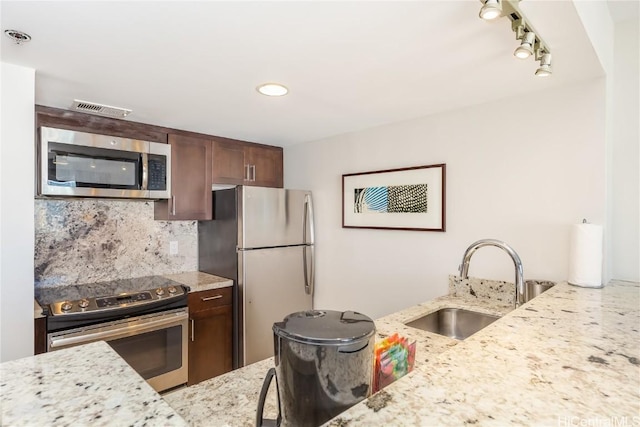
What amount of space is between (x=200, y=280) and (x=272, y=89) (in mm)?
1674

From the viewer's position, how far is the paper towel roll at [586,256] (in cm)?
156

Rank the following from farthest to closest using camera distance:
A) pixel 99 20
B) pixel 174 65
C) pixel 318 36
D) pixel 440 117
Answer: pixel 440 117 → pixel 174 65 → pixel 318 36 → pixel 99 20

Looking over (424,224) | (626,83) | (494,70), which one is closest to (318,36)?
(494,70)

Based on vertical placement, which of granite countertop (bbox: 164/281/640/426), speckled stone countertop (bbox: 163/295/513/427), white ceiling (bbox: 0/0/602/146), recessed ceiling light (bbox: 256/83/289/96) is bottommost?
speckled stone countertop (bbox: 163/295/513/427)

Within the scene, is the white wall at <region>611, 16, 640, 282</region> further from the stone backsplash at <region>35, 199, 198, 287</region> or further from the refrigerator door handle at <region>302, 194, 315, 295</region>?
the stone backsplash at <region>35, 199, 198, 287</region>

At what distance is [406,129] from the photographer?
8.26 feet

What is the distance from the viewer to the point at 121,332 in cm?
211

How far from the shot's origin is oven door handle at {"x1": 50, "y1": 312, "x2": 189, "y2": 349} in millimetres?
1923

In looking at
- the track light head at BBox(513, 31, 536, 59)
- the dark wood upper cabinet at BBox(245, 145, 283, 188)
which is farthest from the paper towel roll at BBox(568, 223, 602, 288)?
the dark wood upper cabinet at BBox(245, 145, 283, 188)

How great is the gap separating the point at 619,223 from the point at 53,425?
2.40 meters

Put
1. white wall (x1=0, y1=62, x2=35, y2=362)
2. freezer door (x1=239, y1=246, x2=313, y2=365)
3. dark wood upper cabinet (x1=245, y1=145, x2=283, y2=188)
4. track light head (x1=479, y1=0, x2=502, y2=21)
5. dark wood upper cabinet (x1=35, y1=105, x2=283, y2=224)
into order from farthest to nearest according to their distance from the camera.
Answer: dark wood upper cabinet (x1=245, y1=145, x2=283, y2=188) < freezer door (x1=239, y1=246, x2=313, y2=365) < dark wood upper cabinet (x1=35, y1=105, x2=283, y2=224) < white wall (x1=0, y1=62, x2=35, y2=362) < track light head (x1=479, y1=0, x2=502, y2=21)

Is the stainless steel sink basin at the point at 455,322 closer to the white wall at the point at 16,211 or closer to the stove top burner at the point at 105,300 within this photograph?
the stove top burner at the point at 105,300

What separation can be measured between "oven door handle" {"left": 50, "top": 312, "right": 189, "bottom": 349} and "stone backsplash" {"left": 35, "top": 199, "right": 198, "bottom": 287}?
68cm

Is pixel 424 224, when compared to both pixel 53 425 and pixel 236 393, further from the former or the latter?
pixel 53 425
